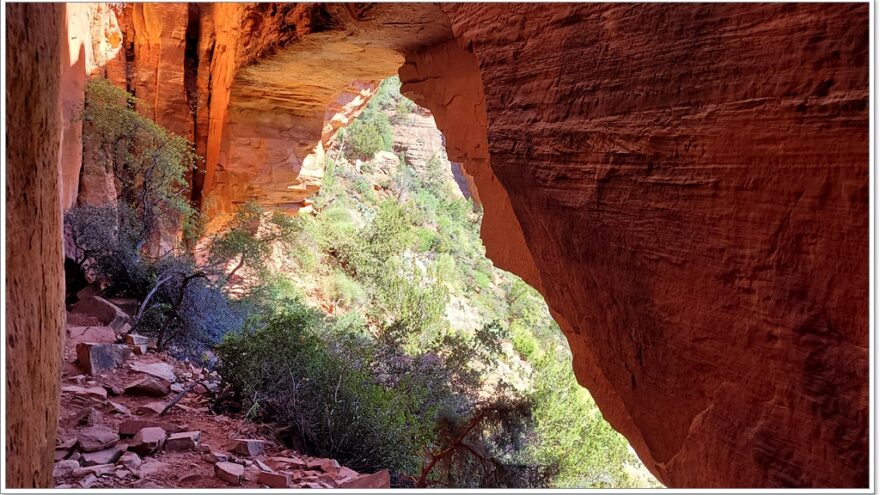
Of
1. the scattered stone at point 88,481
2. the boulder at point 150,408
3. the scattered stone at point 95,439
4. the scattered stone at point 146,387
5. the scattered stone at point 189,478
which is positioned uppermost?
the scattered stone at point 146,387

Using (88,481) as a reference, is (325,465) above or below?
below

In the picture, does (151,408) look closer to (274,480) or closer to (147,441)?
(147,441)

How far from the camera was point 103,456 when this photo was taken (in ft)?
12.8

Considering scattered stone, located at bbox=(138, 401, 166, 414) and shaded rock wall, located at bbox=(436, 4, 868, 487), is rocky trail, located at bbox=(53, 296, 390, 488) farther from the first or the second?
shaded rock wall, located at bbox=(436, 4, 868, 487)

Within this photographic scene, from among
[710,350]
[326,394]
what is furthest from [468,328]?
[710,350]

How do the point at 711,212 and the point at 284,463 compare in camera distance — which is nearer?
the point at 711,212

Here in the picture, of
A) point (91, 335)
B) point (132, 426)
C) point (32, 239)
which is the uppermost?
point (32, 239)

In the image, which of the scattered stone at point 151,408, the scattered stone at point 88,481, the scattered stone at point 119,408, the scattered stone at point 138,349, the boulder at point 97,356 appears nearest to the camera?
the scattered stone at point 88,481

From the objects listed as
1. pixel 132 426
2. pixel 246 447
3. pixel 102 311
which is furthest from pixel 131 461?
pixel 102 311

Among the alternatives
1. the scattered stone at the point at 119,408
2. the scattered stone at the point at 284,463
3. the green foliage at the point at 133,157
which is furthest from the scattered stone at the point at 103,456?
the green foliage at the point at 133,157

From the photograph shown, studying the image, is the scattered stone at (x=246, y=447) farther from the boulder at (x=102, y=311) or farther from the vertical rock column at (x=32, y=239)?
the boulder at (x=102, y=311)

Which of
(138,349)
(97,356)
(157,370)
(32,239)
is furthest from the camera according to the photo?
(138,349)

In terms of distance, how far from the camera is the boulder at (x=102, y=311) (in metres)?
6.18

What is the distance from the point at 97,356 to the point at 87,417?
3.39ft
